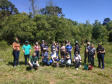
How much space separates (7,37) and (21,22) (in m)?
5.50

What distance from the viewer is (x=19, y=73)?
5.04m

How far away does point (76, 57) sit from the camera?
19.7 ft

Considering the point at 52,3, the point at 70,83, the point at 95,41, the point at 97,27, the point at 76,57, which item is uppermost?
the point at 52,3

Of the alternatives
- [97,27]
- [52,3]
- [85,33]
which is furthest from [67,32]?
[97,27]

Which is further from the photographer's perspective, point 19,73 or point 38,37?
point 38,37

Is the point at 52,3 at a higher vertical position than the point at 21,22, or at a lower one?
higher

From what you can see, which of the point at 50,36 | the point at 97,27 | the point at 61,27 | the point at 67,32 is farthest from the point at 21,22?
the point at 97,27

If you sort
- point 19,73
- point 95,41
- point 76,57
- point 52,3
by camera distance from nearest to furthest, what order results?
point 19,73 → point 76,57 → point 52,3 → point 95,41

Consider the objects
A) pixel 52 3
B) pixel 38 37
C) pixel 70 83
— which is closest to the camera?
pixel 70 83

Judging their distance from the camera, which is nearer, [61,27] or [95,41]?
Result: [61,27]

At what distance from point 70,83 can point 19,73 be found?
269cm

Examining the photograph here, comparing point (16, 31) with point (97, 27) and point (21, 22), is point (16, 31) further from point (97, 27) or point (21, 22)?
point (97, 27)

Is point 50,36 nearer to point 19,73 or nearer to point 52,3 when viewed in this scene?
point 52,3

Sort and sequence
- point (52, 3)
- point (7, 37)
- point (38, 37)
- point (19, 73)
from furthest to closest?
point (52, 3) → point (7, 37) → point (38, 37) → point (19, 73)
